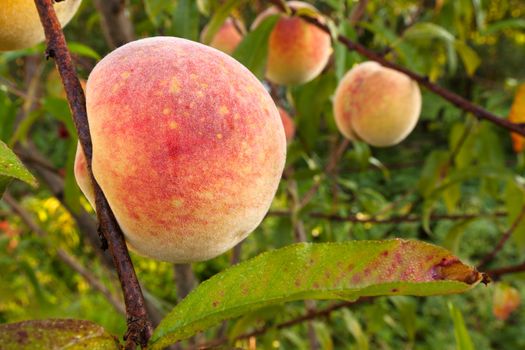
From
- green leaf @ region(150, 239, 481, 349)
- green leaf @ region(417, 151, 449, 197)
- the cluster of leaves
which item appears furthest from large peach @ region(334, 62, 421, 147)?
green leaf @ region(150, 239, 481, 349)

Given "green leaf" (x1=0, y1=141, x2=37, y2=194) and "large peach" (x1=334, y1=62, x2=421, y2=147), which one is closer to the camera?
"green leaf" (x1=0, y1=141, x2=37, y2=194)

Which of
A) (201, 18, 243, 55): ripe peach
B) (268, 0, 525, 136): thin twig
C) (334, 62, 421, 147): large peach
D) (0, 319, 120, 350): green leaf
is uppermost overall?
(0, 319, 120, 350): green leaf

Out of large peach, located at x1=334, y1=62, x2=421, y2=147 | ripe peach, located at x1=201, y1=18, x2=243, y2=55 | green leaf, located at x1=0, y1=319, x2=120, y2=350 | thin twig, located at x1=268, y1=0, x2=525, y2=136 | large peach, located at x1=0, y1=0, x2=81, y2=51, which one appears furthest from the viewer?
ripe peach, located at x1=201, y1=18, x2=243, y2=55

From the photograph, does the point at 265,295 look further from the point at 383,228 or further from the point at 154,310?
the point at 383,228

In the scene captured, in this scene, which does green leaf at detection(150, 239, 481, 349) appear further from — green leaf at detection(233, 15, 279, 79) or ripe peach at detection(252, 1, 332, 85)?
ripe peach at detection(252, 1, 332, 85)

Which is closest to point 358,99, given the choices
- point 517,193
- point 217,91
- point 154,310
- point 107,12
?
point 517,193

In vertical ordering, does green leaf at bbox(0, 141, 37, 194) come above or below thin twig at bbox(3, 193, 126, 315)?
above

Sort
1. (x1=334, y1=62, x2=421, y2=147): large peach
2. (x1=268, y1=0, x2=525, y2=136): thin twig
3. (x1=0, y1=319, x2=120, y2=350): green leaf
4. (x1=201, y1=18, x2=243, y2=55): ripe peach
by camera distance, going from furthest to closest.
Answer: (x1=201, y1=18, x2=243, y2=55): ripe peach, (x1=334, y1=62, x2=421, y2=147): large peach, (x1=268, y1=0, x2=525, y2=136): thin twig, (x1=0, y1=319, x2=120, y2=350): green leaf
